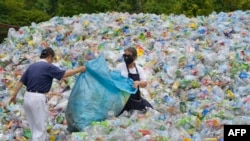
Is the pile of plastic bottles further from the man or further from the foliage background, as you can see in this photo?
the foliage background

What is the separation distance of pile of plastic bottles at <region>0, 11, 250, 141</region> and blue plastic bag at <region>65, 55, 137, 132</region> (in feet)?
0.58

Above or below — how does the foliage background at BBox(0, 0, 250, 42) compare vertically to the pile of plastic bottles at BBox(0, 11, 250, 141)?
above

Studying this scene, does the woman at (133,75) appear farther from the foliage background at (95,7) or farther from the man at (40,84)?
the foliage background at (95,7)

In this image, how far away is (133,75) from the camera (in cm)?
574

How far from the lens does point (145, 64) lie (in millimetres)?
7652

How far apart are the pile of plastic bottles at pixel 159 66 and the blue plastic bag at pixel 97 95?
18cm

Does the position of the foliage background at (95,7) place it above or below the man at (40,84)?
above

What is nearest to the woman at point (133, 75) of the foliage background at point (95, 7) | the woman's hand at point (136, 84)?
the woman's hand at point (136, 84)

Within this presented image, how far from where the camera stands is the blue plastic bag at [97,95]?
5.70 m

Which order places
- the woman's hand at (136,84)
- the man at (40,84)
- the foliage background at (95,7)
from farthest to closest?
1. the foliage background at (95,7)
2. the woman's hand at (136,84)
3. the man at (40,84)

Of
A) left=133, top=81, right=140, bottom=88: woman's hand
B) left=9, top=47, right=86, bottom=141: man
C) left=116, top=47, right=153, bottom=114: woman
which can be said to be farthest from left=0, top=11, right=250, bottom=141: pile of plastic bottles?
left=9, top=47, right=86, bottom=141: man

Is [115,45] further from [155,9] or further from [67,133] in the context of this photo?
[155,9]

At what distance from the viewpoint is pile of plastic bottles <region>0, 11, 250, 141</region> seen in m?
5.33

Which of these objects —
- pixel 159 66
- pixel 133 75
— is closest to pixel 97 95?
pixel 133 75
